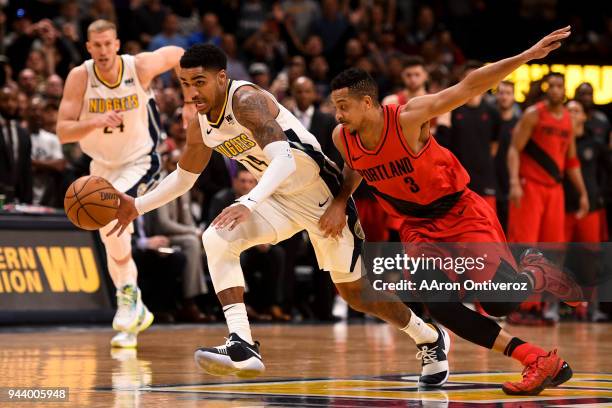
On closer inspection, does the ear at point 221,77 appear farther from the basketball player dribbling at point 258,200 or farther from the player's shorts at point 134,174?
the player's shorts at point 134,174

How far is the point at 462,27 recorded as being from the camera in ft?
62.5

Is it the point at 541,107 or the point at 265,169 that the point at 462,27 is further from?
the point at 265,169

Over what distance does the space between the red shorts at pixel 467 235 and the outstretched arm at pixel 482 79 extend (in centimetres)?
55

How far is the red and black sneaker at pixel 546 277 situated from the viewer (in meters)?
6.30

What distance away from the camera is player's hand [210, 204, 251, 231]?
229 inches

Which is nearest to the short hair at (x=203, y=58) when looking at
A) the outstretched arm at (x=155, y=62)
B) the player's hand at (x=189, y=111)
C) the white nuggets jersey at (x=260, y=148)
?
the white nuggets jersey at (x=260, y=148)


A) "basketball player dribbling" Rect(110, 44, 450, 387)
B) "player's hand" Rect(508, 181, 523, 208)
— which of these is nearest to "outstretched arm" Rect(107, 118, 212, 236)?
"basketball player dribbling" Rect(110, 44, 450, 387)

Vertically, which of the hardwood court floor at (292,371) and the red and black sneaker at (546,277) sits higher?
the red and black sneaker at (546,277)

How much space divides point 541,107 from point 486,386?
616cm

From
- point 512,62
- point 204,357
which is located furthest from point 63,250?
point 512,62

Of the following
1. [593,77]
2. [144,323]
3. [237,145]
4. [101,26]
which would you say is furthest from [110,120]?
[593,77]

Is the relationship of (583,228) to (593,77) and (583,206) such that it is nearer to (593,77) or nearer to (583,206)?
(583,206)

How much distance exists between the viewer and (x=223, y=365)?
591 centimetres

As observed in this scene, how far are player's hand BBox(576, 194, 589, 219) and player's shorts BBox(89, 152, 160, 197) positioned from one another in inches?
204
